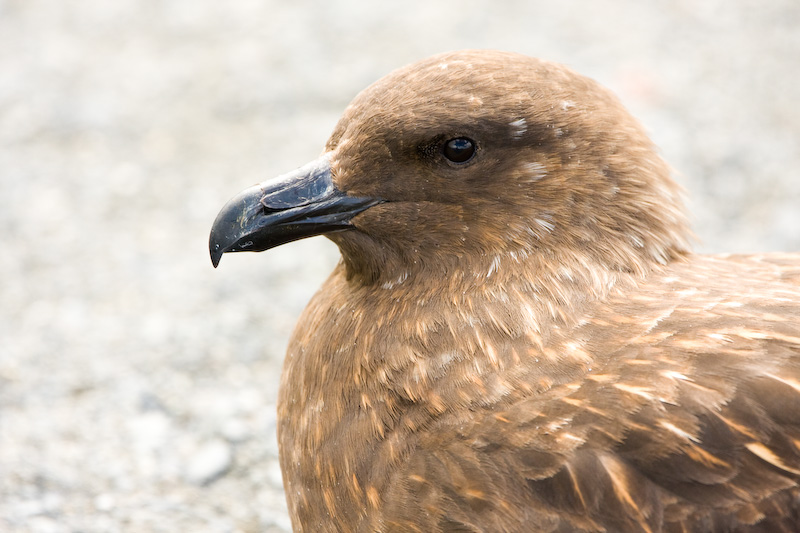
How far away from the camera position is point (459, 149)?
7.50ft

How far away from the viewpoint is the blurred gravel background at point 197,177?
337 cm

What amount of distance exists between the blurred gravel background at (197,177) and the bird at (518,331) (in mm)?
445

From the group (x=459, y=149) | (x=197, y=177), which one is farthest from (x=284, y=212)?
(x=197, y=177)

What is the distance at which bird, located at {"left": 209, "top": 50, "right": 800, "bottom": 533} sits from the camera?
6.41 ft

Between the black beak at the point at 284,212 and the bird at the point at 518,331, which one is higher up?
the black beak at the point at 284,212

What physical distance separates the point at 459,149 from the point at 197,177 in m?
3.15

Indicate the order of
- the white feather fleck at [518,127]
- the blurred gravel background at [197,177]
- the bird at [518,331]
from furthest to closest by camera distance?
the blurred gravel background at [197,177] → the white feather fleck at [518,127] → the bird at [518,331]

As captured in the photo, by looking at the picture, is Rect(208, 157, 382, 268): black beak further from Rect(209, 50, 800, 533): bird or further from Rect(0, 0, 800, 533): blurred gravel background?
Rect(0, 0, 800, 533): blurred gravel background

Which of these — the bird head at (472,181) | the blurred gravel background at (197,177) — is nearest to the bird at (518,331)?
the bird head at (472,181)

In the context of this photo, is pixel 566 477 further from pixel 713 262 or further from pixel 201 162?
pixel 201 162

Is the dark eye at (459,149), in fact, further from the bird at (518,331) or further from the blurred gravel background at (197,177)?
the blurred gravel background at (197,177)

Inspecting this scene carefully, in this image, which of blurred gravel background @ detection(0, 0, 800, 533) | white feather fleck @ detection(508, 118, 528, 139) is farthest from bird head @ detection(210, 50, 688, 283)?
blurred gravel background @ detection(0, 0, 800, 533)

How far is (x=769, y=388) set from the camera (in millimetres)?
1962

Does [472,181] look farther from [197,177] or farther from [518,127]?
[197,177]
